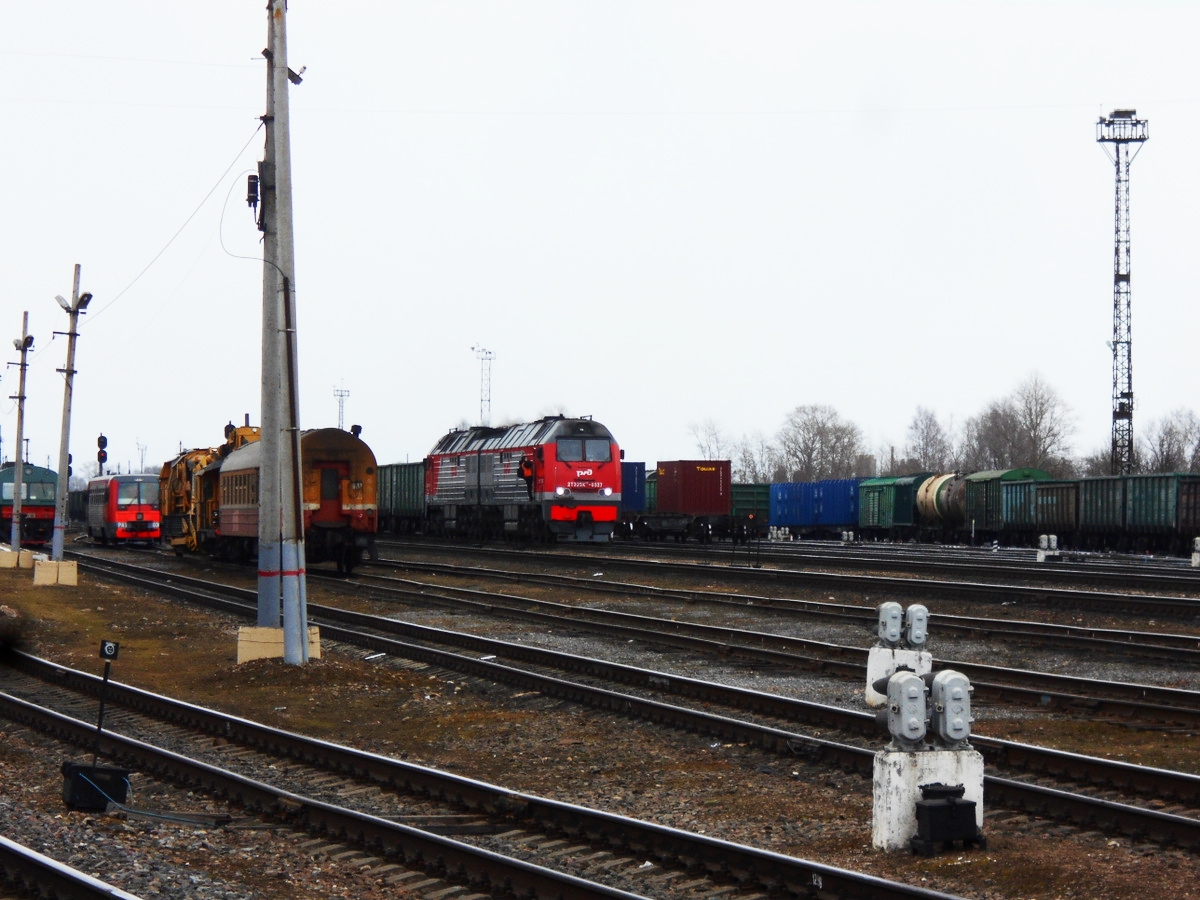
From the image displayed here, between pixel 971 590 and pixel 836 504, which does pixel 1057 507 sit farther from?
pixel 971 590

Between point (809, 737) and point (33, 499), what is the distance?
4088 centimetres

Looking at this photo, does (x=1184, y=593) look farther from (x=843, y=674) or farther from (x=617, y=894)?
(x=617, y=894)

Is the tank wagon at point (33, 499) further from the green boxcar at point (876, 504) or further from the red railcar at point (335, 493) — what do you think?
the green boxcar at point (876, 504)

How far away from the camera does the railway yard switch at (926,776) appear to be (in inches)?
288

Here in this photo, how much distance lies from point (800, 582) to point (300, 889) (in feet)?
62.2

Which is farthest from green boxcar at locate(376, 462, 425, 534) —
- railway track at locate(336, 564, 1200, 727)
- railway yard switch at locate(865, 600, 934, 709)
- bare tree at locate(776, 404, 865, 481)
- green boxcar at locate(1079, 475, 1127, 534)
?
bare tree at locate(776, 404, 865, 481)

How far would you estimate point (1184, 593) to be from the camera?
22562 mm

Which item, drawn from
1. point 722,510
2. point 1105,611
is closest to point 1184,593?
point 1105,611

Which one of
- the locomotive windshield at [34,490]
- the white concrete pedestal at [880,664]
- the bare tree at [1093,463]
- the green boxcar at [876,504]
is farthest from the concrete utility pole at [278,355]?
the bare tree at [1093,463]

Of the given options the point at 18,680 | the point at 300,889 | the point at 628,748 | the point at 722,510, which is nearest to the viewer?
the point at 300,889

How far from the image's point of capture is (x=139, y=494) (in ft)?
154

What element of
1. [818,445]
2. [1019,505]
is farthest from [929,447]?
[1019,505]

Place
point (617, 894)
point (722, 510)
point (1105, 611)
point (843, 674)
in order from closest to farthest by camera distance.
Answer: point (617, 894) < point (843, 674) < point (1105, 611) < point (722, 510)

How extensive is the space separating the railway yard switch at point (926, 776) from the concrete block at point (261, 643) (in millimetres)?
9604
